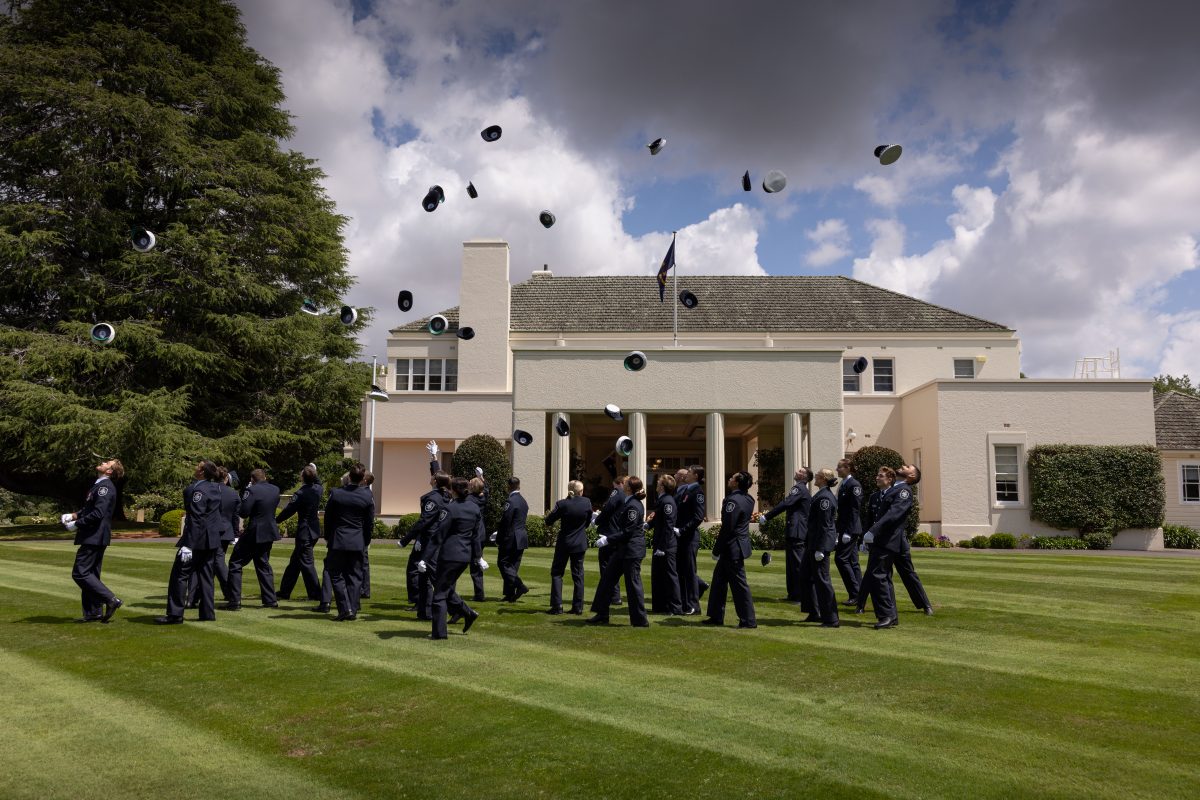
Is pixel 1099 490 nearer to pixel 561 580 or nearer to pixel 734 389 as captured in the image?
pixel 734 389

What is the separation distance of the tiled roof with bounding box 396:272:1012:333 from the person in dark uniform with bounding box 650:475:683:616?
25381mm

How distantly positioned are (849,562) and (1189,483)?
28934 mm

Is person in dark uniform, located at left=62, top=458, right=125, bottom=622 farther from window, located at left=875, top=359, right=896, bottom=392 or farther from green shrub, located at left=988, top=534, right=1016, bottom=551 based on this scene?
window, located at left=875, top=359, right=896, bottom=392

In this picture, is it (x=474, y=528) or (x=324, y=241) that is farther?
(x=324, y=241)

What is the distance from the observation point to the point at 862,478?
92.7 ft

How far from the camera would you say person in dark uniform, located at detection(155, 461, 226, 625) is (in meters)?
10.2

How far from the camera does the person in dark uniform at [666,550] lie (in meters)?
11.3

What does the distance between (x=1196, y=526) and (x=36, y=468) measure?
43.7m

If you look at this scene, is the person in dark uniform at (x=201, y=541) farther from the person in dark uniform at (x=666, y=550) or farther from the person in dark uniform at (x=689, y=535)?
the person in dark uniform at (x=689, y=535)

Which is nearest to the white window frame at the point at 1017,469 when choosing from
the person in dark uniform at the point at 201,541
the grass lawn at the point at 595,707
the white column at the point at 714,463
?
the white column at the point at 714,463

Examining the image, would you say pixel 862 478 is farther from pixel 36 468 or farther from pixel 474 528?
pixel 36 468

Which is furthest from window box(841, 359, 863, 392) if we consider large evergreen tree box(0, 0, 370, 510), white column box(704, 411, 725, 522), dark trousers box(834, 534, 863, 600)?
dark trousers box(834, 534, 863, 600)

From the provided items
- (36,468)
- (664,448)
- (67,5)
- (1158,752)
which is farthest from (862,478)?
(67,5)

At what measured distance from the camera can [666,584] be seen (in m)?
11.7
